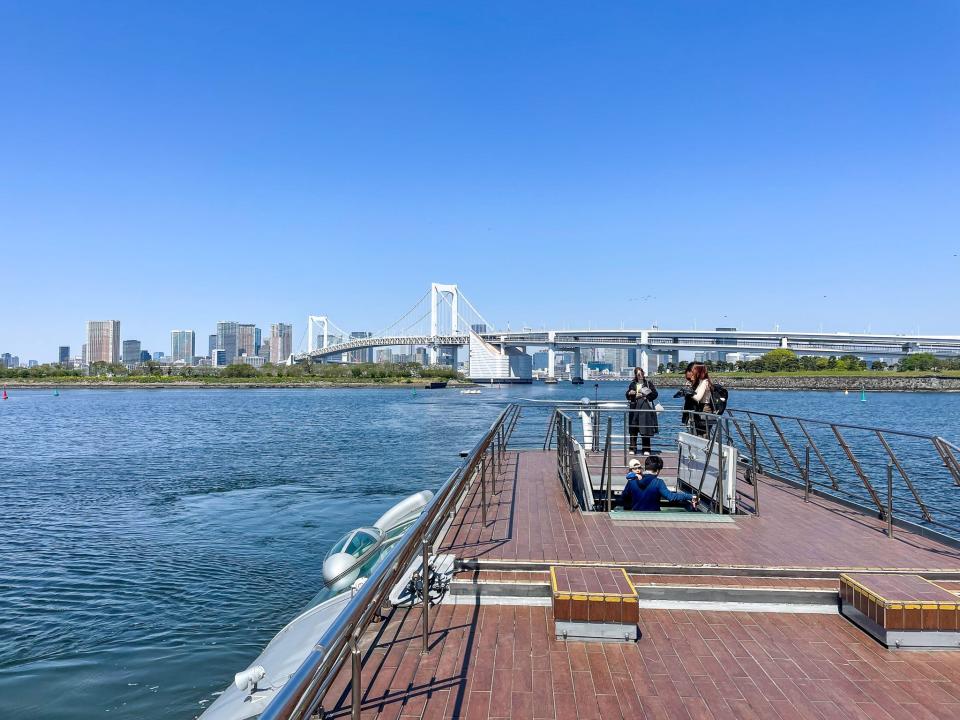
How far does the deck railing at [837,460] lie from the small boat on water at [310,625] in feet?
9.00

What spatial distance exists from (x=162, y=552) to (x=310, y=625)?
6.64m

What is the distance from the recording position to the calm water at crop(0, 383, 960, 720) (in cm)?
671

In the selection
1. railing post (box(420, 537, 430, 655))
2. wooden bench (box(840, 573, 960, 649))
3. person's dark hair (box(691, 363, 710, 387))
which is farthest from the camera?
person's dark hair (box(691, 363, 710, 387))

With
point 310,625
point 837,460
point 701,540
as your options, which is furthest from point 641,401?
point 837,460

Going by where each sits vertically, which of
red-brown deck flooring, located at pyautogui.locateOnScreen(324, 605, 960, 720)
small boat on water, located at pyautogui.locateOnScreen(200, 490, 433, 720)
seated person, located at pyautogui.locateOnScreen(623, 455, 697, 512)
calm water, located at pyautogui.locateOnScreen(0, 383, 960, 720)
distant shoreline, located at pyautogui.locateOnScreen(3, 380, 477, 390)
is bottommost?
distant shoreline, located at pyautogui.locateOnScreen(3, 380, 477, 390)

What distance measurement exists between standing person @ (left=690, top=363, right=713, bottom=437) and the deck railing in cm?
15

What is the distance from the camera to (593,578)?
14.2 feet

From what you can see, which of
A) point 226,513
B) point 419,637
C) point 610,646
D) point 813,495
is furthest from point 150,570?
point 813,495

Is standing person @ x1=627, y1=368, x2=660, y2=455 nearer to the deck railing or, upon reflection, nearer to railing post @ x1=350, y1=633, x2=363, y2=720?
the deck railing

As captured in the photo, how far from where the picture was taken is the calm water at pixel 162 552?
6707 millimetres

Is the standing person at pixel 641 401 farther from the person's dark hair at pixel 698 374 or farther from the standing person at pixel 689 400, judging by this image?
the person's dark hair at pixel 698 374

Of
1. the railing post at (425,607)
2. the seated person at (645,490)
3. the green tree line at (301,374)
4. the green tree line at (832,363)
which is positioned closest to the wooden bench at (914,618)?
the railing post at (425,607)

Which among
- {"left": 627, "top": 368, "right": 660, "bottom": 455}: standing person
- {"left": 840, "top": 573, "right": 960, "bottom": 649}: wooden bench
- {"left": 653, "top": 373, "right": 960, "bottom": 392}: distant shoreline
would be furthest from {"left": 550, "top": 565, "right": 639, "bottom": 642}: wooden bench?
{"left": 653, "top": 373, "right": 960, "bottom": 392}: distant shoreline

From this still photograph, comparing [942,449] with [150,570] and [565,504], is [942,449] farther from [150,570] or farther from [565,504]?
[150,570]
